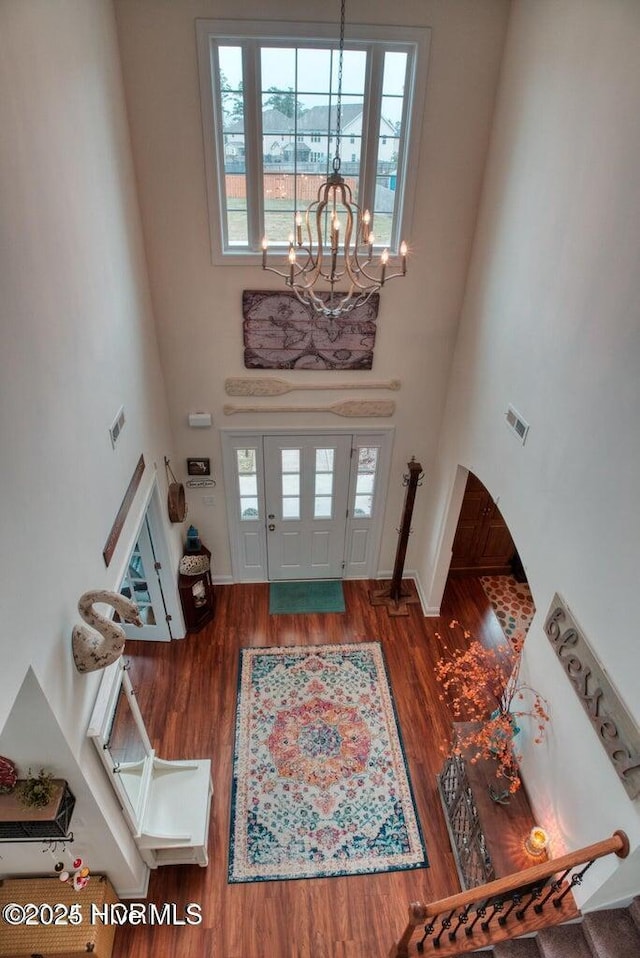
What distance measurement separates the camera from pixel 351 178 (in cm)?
464

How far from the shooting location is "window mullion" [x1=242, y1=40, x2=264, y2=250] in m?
4.16

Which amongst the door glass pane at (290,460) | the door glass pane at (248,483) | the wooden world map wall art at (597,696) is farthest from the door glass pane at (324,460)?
the wooden world map wall art at (597,696)

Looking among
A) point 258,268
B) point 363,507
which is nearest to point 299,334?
point 258,268

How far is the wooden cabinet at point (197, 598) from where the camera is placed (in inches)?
227

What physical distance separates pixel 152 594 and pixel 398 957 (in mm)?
3580

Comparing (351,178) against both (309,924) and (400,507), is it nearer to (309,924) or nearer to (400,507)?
(400,507)

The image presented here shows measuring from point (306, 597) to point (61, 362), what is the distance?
440 centimetres

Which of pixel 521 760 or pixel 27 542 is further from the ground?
pixel 27 542

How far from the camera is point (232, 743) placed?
16.3ft

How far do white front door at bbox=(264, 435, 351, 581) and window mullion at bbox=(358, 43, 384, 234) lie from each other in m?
2.33

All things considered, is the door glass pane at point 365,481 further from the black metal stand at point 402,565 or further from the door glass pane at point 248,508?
the door glass pane at point 248,508

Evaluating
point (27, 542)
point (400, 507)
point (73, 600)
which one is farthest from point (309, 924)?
point (400, 507)

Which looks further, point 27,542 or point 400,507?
point 400,507

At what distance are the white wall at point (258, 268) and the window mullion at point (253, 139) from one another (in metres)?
0.27
